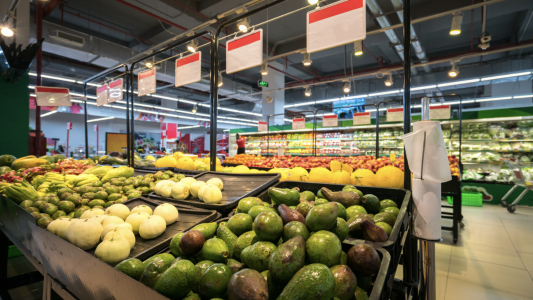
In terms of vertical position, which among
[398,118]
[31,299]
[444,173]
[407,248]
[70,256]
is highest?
[398,118]

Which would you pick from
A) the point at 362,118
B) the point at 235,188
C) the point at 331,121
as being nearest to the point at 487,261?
the point at 235,188

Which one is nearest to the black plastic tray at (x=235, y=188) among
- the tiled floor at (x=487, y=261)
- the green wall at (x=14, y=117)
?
the tiled floor at (x=487, y=261)

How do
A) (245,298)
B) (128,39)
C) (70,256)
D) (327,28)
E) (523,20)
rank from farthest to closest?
(128,39) < (523,20) < (327,28) < (70,256) < (245,298)

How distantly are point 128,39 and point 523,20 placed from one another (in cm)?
1324

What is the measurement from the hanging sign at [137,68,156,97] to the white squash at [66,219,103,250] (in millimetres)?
3018

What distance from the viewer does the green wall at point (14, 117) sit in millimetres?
4359

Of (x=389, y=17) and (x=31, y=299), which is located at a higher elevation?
(x=389, y=17)

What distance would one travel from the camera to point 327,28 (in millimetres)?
1914

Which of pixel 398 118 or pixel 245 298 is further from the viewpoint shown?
pixel 398 118

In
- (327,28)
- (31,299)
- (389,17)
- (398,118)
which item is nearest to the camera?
(327,28)

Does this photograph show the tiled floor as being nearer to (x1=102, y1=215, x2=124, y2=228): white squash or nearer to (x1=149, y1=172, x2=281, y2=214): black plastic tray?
(x1=149, y1=172, x2=281, y2=214): black plastic tray

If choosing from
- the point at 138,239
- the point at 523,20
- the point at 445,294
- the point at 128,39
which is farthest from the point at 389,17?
the point at 128,39

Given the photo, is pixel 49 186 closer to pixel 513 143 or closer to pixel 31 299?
A: pixel 31 299

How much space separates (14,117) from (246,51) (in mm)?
4758
